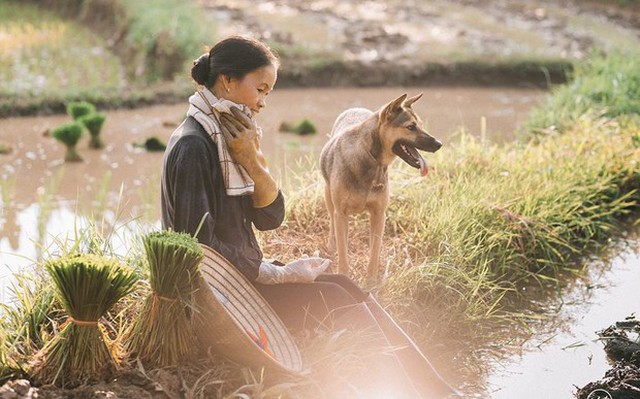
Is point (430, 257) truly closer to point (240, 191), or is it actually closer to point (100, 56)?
point (240, 191)

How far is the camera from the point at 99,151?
25.8 feet

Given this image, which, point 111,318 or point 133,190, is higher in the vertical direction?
point 111,318

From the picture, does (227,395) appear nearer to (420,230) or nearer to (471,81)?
(420,230)

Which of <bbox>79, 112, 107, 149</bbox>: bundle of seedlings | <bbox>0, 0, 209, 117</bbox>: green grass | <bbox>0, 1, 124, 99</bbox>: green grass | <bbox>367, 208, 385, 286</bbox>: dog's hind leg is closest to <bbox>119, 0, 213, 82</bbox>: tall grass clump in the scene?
<bbox>0, 0, 209, 117</bbox>: green grass

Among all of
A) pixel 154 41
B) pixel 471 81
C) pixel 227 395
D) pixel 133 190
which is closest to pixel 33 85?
pixel 154 41

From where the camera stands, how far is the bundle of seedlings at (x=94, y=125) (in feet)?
25.2

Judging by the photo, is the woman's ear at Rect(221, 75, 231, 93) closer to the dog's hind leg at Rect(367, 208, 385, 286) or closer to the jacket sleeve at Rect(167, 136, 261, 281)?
the jacket sleeve at Rect(167, 136, 261, 281)

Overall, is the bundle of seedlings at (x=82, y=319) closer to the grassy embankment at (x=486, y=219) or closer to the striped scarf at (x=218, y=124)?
the striped scarf at (x=218, y=124)

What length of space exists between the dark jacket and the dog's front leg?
759 millimetres

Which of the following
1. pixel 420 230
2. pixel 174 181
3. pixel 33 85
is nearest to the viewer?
pixel 174 181

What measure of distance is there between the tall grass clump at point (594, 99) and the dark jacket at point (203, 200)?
459 cm

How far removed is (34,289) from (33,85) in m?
6.51

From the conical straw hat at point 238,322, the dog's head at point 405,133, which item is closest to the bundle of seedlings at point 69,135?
the dog's head at point 405,133

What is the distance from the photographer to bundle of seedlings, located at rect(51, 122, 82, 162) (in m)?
7.36
